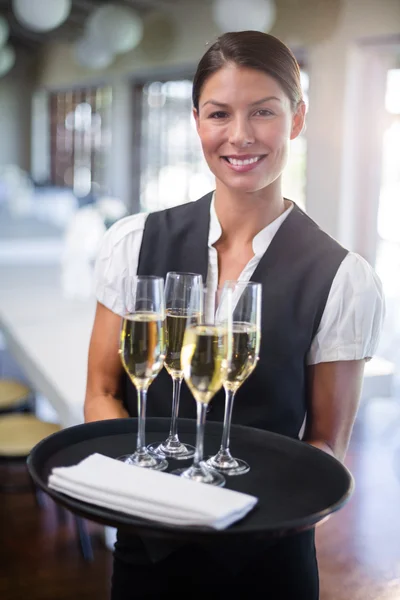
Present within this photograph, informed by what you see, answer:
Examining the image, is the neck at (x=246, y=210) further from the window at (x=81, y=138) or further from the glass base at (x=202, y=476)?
the window at (x=81, y=138)

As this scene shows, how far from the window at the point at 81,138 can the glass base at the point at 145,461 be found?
9.24 meters

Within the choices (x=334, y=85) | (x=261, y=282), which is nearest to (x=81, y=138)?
(x=334, y=85)

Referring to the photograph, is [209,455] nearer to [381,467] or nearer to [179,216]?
[179,216]

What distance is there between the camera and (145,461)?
43.1 inches

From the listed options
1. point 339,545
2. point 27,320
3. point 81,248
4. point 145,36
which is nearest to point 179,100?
point 145,36

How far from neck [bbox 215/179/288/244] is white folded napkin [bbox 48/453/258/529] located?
2.08 ft

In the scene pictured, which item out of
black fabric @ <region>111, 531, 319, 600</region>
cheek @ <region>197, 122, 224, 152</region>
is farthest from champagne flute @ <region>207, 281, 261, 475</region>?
cheek @ <region>197, 122, 224, 152</region>

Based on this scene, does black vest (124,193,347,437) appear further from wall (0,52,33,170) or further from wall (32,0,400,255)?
wall (0,52,33,170)

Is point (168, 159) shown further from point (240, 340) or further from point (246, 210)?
point (240, 340)

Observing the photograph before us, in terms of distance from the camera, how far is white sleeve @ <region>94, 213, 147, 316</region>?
1499mm

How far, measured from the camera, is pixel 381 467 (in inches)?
150

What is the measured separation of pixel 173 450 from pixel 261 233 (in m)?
0.51

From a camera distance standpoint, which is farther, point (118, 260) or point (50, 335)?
point (50, 335)

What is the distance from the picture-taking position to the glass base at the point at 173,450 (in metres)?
1.14
